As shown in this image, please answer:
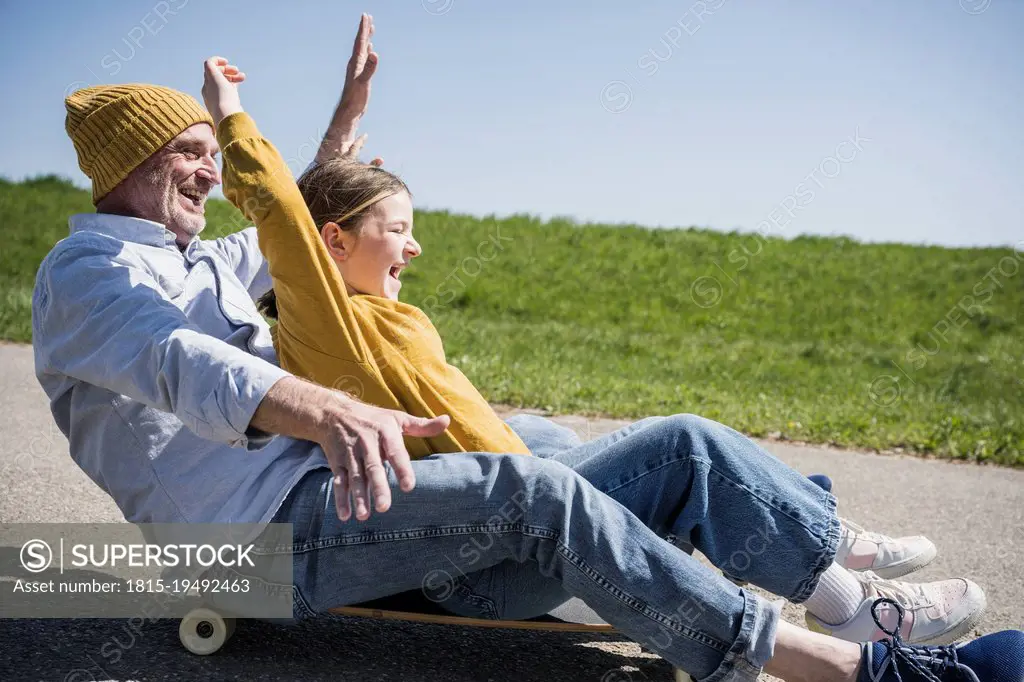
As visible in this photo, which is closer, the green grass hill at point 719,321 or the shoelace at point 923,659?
the shoelace at point 923,659

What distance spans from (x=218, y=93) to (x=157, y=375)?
2.59 ft

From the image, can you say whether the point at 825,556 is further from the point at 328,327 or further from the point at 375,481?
the point at 328,327

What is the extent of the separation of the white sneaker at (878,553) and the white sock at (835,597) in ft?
0.91

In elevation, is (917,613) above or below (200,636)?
above

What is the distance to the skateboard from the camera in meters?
2.48

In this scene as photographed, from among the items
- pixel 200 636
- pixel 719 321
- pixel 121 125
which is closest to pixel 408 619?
pixel 200 636

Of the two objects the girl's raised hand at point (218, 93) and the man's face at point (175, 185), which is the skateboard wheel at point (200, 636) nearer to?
the man's face at point (175, 185)

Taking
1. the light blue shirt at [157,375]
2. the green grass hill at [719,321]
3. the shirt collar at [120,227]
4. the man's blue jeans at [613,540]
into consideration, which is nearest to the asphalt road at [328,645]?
the man's blue jeans at [613,540]

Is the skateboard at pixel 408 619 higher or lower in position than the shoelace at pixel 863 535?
lower

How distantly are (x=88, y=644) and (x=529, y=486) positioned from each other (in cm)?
140

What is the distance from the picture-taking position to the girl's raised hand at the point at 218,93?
2.46 meters

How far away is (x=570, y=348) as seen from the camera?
10.9 metres

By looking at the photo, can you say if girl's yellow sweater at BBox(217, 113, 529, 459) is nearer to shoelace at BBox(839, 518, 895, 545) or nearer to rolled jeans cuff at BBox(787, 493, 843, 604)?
rolled jeans cuff at BBox(787, 493, 843, 604)

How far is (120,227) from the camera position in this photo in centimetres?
262
